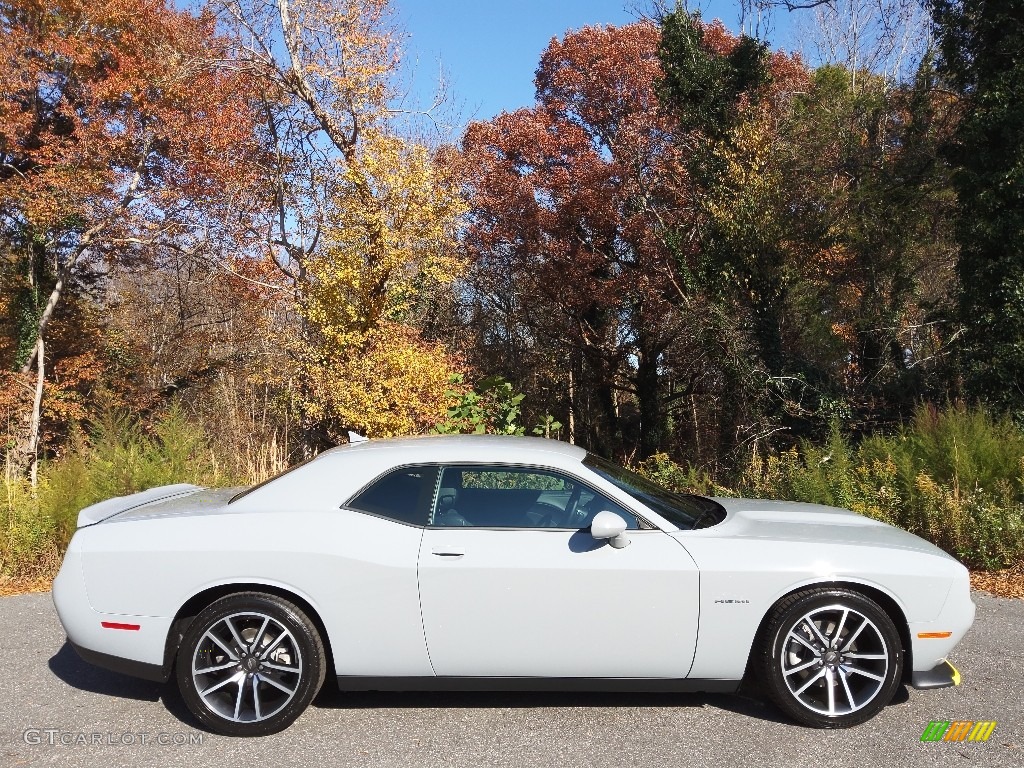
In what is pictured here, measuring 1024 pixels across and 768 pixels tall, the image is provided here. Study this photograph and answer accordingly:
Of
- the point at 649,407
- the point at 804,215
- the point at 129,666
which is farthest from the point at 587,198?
the point at 129,666

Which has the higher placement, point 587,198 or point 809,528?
point 587,198

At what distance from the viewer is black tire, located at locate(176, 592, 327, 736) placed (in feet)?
12.1

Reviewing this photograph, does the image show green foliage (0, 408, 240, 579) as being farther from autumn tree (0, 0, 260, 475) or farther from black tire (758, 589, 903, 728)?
autumn tree (0, 0, 260, 475)

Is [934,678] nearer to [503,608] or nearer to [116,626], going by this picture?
[503,608]

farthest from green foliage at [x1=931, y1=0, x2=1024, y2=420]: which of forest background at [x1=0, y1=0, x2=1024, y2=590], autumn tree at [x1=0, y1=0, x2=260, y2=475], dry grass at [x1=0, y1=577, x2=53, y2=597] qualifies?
autumn tree at [x1=0, y1=0, x2=260, y2=475]

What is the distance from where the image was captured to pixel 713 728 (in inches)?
143

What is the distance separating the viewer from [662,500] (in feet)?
13.7

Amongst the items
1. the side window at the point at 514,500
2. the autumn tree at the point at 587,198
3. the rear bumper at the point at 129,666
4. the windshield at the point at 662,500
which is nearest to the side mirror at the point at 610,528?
the side window at the point at 514,500

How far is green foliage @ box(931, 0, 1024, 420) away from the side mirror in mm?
8847

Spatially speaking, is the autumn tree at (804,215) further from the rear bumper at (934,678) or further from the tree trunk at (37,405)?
the tree trunk at (37,405)

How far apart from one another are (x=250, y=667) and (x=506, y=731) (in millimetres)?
1276

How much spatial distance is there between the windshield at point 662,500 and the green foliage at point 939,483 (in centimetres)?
367

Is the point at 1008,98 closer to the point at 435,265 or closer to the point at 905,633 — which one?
the point at 435,265

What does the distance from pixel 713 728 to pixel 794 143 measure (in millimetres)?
15111
